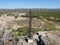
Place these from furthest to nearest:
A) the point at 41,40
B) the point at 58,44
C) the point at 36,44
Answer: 1. the point at 36,44
2. the point at 41,40
3. the point at 58,44

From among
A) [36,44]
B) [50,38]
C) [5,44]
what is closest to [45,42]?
[50,38]

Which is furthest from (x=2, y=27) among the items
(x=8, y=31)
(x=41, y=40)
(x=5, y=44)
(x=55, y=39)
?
(x=55, y=39)

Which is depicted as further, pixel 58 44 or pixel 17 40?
pixel 17 40

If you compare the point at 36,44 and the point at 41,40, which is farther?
the point at 36,44

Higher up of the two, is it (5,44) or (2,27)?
(2,27)

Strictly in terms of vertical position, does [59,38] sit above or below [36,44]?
above

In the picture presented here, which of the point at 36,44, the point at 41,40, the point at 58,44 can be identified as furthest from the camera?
the point at 36,44

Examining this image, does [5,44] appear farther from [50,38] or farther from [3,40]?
[50,38]

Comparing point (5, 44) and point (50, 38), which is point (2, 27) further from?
point (50, 38)
